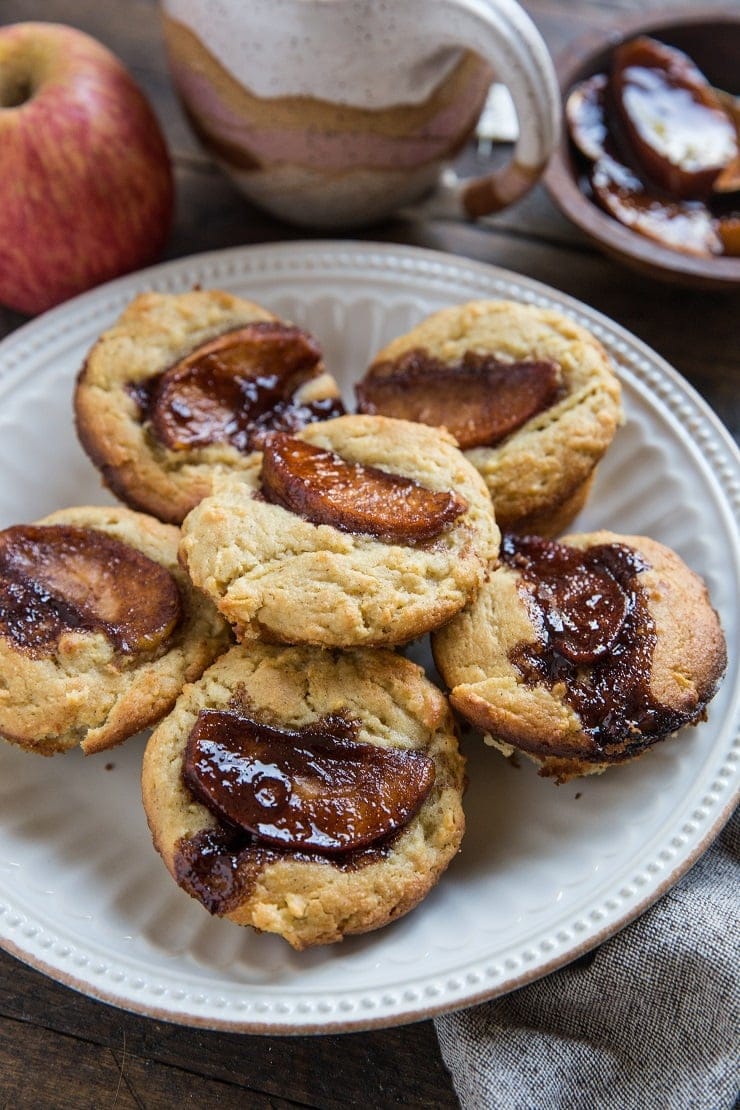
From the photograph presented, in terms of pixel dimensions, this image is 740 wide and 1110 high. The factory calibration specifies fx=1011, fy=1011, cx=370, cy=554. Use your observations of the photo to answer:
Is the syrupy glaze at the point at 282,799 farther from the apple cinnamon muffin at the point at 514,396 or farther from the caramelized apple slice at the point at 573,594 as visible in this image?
the apple cinnamon muffin at the point at 514,396

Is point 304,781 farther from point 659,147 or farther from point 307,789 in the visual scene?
point 659,147

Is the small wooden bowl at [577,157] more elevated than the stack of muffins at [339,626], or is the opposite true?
the small wooden bowl at [577,157]

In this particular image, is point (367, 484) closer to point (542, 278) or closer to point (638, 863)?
point (638, 863)

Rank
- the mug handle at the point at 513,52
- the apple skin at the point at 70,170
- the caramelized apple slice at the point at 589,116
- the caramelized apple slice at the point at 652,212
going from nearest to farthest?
the mug handle at the point at 513,52
the apple skin at the point at 70,170
the caramelized apple slice at the point at 652,212
the caramelized apple slice at the point at 589,116

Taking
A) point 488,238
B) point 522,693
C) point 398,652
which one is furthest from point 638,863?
point 488,238

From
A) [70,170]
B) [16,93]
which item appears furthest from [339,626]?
[16,93]

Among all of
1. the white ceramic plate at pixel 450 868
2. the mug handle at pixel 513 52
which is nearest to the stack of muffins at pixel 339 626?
the white ceramic plate at pixel 450 868
